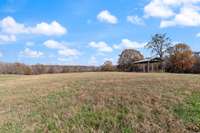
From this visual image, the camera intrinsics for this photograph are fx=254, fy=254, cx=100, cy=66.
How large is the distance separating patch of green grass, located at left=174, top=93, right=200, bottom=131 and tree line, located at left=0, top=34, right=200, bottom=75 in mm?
38582

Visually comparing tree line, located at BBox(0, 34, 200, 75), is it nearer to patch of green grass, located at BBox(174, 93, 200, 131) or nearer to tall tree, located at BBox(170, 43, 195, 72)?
tall tree, located at BBox(170, 43, 195, 72)

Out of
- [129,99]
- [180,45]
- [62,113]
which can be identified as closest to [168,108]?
[129,99]

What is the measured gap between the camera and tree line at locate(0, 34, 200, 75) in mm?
50375

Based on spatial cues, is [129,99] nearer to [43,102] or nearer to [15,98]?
[43,102]

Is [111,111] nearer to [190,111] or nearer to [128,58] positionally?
[190,111]

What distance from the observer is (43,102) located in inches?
475

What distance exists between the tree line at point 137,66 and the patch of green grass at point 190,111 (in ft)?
127

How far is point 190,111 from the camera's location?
28.3 ft

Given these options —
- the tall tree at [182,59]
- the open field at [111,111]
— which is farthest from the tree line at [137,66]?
the open field at [111,111]

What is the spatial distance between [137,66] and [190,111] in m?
49.7

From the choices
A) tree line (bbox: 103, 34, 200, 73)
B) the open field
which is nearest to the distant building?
tree line (bbox: 103, 34, 200, 73)

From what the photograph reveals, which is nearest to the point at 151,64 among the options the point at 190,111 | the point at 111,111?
the point at 111,111

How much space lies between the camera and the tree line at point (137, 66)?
50.4 meters

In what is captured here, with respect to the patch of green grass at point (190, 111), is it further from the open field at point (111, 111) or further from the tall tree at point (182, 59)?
the tall tree at point (182, 59)
